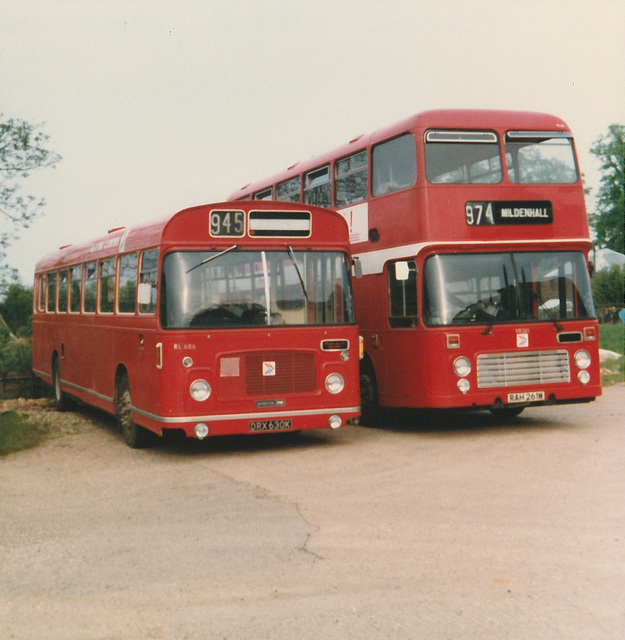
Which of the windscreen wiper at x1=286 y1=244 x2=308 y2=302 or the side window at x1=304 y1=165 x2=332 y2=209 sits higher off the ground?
the side window at x1=304 y1=165 x2=332 y2=209

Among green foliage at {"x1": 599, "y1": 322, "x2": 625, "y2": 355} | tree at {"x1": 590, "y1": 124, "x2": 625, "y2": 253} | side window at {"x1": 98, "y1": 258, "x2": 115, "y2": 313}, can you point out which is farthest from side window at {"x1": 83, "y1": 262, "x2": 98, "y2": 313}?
tree at {"x1": 590, "y1": 124, "x2": 625, "y2": 253}

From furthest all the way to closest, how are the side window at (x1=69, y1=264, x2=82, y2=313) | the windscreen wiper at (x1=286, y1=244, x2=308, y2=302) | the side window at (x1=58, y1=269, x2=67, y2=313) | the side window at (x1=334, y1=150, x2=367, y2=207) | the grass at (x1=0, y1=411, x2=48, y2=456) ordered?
the side window at (x1=58, y1=269, x2=67, y2=313) < the side window at (x1=69, y1=264, x2=82, y2=313) < the side window at (x1=334, y1=150, x2=367, y2=207) < the grass at (x1=0, y1=411, x2=48, y2=456) < the windscreen wiper at (x1=286, y1=244, x2=308, y2=302)

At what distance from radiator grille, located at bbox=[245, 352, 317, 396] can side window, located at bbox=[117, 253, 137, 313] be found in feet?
6.53

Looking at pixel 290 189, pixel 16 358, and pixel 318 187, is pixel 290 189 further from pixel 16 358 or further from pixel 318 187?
pixel 16 358

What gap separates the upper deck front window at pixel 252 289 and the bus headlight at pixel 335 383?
25.4 inches

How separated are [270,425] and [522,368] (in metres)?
3.65

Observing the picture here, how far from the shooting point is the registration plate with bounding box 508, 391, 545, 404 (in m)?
12.9

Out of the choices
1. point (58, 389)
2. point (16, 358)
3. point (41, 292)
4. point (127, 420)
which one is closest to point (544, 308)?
point (127, 420)

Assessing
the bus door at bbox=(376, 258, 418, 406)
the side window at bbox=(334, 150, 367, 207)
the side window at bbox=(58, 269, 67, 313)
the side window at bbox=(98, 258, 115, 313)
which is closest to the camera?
the bus door at bbox=(376, 258, 418, 406)

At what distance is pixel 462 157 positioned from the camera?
517 inches

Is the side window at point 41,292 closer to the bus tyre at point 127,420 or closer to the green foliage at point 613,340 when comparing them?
the bus tyre at point 127,420

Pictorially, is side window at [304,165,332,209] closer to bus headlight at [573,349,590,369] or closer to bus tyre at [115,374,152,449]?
bus tyre at [115,374,152,449]

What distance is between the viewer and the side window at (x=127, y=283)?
12539 mm

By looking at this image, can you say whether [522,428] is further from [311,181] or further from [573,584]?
[573,584]
